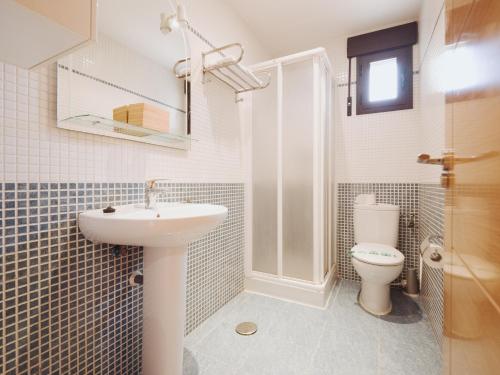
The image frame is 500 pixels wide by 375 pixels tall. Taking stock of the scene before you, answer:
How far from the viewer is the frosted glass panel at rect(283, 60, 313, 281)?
1.93 meters

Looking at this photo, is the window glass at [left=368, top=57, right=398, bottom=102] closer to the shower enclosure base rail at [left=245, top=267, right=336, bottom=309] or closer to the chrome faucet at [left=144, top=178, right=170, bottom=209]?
the shower enclosure base rail at [left=245, top=267, right=336, bottom=309]

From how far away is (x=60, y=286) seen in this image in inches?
36.3

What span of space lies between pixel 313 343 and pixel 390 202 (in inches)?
57.8

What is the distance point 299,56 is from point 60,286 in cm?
207

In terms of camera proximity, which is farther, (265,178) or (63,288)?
(265,178)

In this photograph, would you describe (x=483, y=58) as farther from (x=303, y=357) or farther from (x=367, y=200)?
(x=367, y=200)

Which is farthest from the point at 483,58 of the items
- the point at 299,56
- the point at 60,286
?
the point at 299,56

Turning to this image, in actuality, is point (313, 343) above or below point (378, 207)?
below

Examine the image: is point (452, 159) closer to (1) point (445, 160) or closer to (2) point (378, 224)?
(1) point (445, 160)

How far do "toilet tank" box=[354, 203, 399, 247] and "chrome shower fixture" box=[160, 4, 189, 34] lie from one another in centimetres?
197

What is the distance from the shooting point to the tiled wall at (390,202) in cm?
218

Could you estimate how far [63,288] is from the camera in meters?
0.93

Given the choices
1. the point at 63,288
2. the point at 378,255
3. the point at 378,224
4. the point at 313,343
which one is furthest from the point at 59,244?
the point at 378,224

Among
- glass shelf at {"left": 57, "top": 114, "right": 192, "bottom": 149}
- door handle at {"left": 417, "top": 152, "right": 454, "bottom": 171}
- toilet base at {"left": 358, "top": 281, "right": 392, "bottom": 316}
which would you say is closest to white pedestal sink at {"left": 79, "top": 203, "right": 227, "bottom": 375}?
glass shelf at {"left": 57, "top": 114, "right": 192, "bottom": 149}
